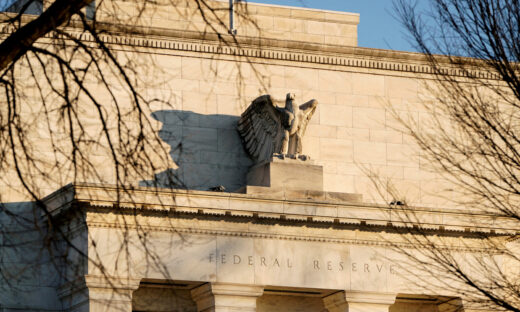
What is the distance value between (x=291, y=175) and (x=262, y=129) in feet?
6.16

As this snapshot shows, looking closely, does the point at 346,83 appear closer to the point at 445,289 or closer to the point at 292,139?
the point at 292,139

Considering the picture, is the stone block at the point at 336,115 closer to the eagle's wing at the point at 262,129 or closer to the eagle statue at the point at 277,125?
the eagle statue at the point at 277,125

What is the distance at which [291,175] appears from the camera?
101ft

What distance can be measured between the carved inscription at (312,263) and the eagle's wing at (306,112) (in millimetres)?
3610

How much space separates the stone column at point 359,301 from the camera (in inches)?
1203

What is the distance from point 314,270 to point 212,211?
330 centimetres

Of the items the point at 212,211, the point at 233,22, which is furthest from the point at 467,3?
the point at 233,22

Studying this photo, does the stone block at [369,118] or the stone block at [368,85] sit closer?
the stone block at [369,118]

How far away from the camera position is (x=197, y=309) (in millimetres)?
30484

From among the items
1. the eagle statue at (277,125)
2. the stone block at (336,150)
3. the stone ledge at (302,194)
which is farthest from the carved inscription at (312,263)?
the stone block at (336,150)

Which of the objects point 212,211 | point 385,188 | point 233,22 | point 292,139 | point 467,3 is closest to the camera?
point 467,3

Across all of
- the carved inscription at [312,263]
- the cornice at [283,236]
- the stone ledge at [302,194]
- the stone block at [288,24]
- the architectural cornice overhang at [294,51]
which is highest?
the stone block at [288,24]

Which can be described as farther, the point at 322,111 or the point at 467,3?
the point at 322,111

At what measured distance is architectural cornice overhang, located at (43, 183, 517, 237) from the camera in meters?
28.2
